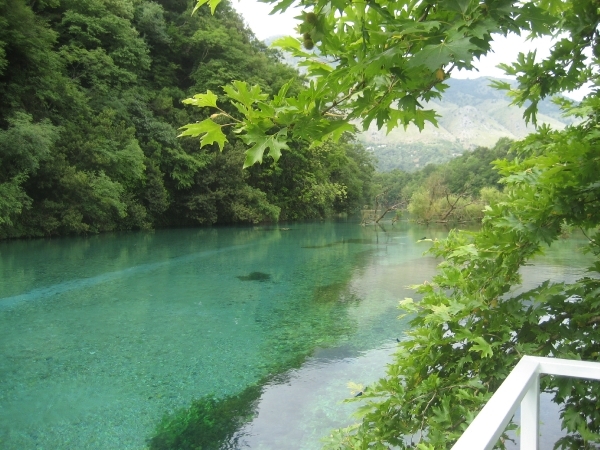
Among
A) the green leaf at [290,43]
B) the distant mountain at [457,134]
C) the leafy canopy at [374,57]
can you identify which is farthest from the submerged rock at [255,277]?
the distant mountain at [457,134]

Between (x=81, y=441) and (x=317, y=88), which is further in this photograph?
(x=81, y=441)

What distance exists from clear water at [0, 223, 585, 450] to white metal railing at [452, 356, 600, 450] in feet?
9.43

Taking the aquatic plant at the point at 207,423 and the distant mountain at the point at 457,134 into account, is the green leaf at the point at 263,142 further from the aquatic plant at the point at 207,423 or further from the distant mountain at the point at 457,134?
the distant mountain at the point at 457,134

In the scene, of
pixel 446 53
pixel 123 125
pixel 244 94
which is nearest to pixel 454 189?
pixel 123 125

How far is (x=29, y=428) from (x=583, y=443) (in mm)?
3866

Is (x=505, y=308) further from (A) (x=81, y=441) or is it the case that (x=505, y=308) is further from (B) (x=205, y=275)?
(B) (x=205, y=275)

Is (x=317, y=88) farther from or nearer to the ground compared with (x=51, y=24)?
nearer to the ground

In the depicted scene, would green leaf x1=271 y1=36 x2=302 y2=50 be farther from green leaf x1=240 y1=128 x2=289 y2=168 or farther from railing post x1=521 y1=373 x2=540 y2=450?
railing post x1=521 y1=373 x2=540 y2=450

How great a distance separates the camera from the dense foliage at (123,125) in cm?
1462

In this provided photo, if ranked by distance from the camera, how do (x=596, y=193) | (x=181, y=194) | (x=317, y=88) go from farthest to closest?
(x=181, y=194) < (x=596, y=193) < (x=317, y=88)

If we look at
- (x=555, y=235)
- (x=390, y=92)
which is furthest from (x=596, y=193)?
(x=390, y=92)

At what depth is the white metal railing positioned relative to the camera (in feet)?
1.93

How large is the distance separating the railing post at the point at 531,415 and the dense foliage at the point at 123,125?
1311 centimetres

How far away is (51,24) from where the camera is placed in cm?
1817
